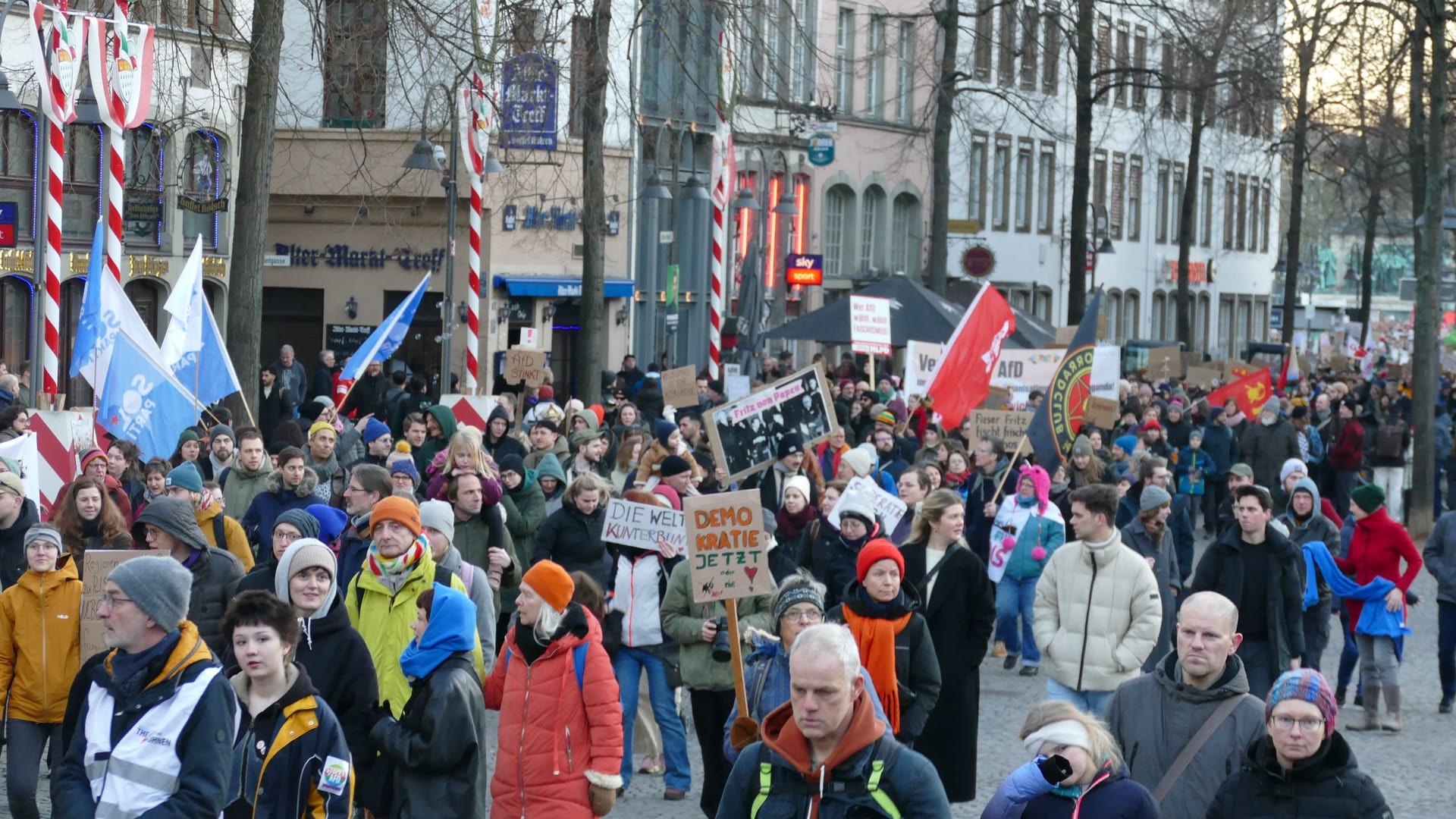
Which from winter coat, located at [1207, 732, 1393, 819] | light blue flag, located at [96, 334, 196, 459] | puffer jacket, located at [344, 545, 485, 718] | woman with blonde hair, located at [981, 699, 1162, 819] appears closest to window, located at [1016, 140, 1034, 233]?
light blue flag, located at [96, 334, 196, 459]

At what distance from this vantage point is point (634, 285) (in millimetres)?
39719

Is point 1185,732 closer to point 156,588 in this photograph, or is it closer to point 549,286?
point 156,588

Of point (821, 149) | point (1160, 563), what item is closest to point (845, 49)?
point (821, 149)

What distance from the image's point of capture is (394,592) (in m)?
7.56

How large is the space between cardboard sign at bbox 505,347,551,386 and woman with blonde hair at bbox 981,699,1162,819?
15.8 meters

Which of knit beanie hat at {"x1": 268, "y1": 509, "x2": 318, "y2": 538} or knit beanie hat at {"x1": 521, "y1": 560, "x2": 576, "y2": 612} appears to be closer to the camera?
knit beanie hat at {"x1": 521, "y1": 560, "x2": 576, "y2": 612}

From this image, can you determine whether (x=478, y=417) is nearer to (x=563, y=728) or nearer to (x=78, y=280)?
(x=563, y=728)

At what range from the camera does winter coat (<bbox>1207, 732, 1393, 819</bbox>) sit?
18.0ft

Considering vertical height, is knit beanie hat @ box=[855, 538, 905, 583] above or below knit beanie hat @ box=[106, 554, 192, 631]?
below

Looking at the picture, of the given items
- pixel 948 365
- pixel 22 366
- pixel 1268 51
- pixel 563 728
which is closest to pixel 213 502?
pixel 563 728

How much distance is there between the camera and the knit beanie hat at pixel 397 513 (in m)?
7.36

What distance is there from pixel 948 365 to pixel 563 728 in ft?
37.1

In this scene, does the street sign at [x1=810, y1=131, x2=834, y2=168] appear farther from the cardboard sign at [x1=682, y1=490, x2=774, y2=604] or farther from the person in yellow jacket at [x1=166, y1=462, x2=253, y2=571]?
the cardboard sign at [x1=682, y1=490, x2=774, y2=604]

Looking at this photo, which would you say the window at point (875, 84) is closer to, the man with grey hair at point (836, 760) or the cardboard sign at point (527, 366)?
the cardboard sign at point (527, 366)
